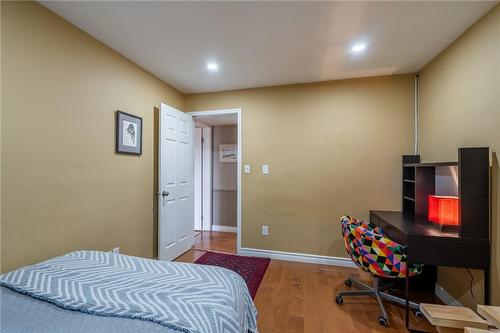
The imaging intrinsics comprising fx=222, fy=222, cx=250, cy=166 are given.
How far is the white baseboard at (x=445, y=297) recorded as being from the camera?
6.49 feet

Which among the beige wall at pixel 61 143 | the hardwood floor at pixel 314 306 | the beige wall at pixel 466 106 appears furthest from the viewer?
the hardwood floor at pixel 314 306

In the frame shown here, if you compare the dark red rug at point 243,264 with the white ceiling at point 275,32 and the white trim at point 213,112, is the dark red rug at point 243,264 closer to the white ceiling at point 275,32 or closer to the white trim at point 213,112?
the white trim at point 213,112

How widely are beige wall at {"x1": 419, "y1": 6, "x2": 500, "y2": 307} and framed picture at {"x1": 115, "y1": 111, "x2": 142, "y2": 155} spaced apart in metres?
3.15

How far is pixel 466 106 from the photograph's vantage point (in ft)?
6.15

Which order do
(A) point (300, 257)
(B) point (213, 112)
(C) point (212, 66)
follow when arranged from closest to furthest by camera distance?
(C) point (212, 66) → (A) point (300, 257) → (B) point (213, 112)

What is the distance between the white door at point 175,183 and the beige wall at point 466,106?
9.98ft

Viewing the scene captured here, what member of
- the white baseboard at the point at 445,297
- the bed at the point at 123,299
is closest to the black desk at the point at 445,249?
the white baseboard at the point at 445,297

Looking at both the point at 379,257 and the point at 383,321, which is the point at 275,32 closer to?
the point at 379,257

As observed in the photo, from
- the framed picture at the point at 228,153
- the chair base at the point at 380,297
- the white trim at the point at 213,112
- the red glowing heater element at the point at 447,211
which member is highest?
the white trim at the point at 213,112

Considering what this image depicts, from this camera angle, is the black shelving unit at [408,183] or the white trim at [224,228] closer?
the black shelving unit at [408,183]

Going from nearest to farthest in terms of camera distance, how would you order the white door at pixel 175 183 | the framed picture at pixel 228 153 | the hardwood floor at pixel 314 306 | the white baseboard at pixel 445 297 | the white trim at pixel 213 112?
1. the hardwood floor at pixel 314 306
2. the white baseboard at pixel 445 297
3. the white door at pixel 175 183
4. the white trim at pixel 213 112
5. the framed picture at pixel 228 153

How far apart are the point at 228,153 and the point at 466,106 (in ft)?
11.4

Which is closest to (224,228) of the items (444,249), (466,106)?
(444,249)

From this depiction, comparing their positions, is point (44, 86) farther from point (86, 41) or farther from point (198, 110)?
point (198, 110)
